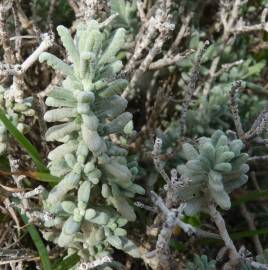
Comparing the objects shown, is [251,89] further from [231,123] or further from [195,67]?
[195,67]

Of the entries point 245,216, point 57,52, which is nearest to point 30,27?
point 57,52

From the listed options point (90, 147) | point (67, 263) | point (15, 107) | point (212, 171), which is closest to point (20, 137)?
point (15, 107)

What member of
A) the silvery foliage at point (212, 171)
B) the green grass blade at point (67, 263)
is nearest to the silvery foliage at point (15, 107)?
the green grass blade at point (67, 263)

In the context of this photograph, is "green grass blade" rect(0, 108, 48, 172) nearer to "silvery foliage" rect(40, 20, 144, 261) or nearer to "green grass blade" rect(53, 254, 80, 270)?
"silvery foliage" rect(40, 20, 144, 261)

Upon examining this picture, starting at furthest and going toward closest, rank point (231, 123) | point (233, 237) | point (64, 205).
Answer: point (231, 123) < point (233, 237) < point (64, 205)

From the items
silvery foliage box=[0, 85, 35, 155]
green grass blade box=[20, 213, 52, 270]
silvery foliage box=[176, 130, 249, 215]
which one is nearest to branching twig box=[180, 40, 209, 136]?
silvery foliage box=[176, 130, 249, 215]

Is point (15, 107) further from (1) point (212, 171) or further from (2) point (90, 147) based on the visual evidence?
(1) point (212, 171)
